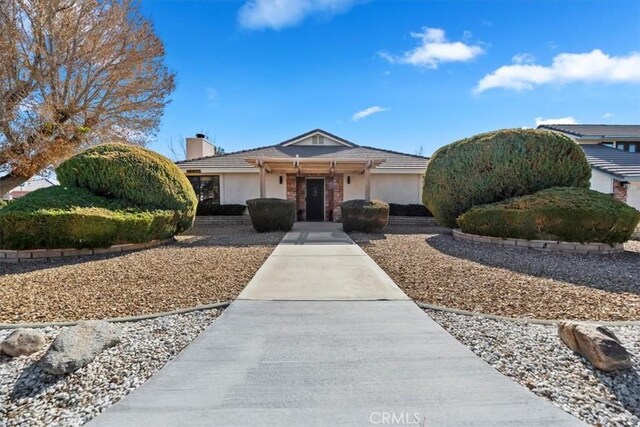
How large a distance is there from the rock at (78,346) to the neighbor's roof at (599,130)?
2584 cm

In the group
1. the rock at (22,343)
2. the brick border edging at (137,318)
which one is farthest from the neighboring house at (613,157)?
the rock at (22,343)

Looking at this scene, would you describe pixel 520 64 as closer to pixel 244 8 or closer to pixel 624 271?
pixel 624 271

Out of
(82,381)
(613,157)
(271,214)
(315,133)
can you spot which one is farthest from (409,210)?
(82,381)

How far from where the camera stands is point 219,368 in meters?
2.51

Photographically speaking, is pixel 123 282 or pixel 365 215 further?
pixel 365 215

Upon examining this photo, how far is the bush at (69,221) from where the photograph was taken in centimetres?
680

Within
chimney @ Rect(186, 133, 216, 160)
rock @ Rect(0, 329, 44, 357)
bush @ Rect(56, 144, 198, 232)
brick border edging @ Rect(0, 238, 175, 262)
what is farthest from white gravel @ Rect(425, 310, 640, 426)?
chimney @ Rect(186, 133, 216, 160)

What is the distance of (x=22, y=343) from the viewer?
2703mm

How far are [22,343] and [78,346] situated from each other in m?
0.61

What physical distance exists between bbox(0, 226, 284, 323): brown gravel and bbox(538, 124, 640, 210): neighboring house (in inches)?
636

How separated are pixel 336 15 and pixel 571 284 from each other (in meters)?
10.3

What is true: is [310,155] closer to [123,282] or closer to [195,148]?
[195,148]

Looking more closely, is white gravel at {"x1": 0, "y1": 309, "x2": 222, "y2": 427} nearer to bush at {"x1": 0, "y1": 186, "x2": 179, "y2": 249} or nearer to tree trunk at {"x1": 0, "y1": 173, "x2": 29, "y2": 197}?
bush at {"x1": 0, "y1": 186, "x2": 179, "y2": 249}

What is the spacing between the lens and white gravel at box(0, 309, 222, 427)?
6.57ft
